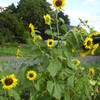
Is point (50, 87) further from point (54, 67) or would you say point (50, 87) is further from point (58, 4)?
point (58, 4)

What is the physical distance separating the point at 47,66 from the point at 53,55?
0.09 meters

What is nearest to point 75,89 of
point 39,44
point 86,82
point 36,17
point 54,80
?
point 86,82

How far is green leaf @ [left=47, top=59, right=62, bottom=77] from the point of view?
178cm

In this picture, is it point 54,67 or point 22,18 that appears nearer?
point 54,67

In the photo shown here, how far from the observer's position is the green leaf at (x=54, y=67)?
178 cm

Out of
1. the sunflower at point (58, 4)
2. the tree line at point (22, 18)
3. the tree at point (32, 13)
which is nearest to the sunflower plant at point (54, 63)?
the sunflower at point (58, 4)

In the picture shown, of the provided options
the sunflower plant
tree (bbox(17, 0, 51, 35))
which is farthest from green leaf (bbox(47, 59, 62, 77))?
tree (bbox(17, 0, 51, 35))

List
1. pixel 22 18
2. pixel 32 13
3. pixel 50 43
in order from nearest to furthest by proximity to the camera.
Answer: pixel 50 43
pixel 22 18
pixel 32 13

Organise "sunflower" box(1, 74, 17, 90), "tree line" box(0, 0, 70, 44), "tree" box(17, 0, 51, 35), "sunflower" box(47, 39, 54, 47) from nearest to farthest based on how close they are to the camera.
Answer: "sunflower" box(1, 74, 17, 90) → "sunflower" box(47, 39, 54, 47) → "tree line" box(0, 0, 70, 44) → "tree" box(17, 0, 51, 35)

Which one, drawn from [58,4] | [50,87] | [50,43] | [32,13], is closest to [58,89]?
[50,87]

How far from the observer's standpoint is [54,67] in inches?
70.4

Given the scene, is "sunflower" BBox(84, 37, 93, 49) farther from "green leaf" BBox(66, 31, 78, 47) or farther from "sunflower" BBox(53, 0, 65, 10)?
"sunflower" BBox(53, 0, 65, 10)

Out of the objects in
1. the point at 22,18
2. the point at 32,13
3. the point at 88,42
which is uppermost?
the point at 32,13

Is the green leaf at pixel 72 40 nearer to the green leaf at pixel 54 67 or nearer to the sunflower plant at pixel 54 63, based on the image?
the sunflower plant at pixel 54 63
